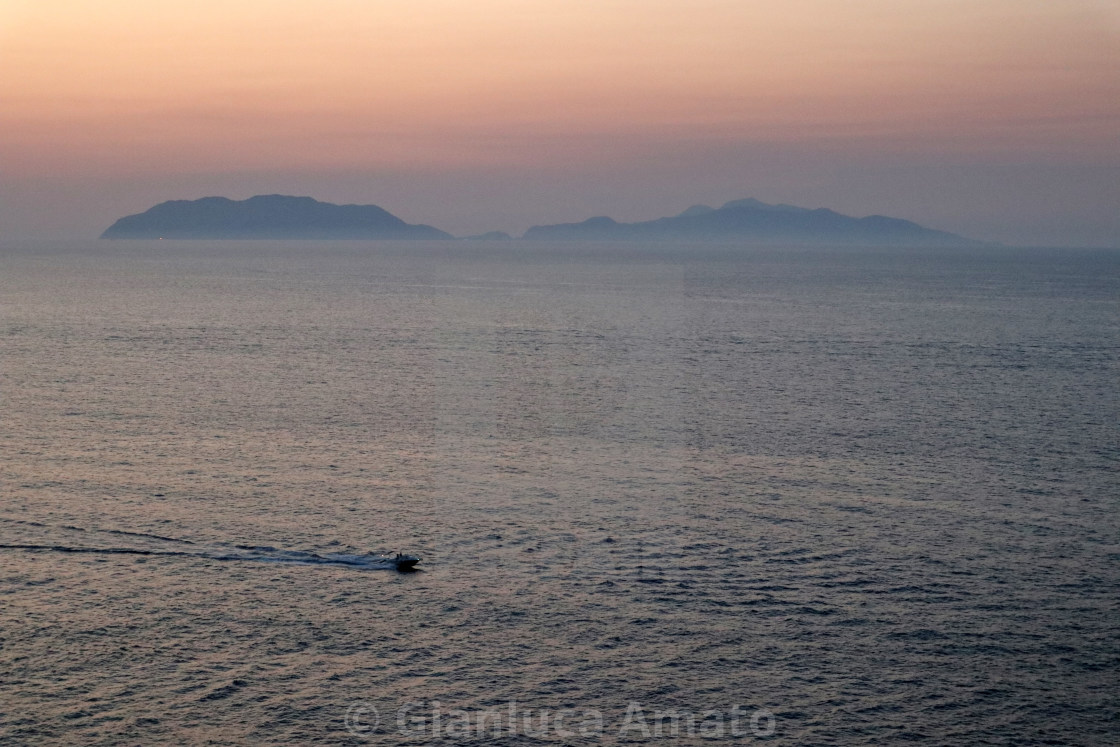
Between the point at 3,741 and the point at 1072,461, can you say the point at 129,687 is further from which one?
the point at 1072,461

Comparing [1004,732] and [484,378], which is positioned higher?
[484,378]

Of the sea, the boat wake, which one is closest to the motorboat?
the boat wake

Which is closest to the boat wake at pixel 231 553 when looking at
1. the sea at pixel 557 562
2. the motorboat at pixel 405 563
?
the motorboat at pixel 405 563

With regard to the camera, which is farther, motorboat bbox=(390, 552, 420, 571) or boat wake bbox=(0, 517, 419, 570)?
boat wake bbox=(0, 517, 419, 570)

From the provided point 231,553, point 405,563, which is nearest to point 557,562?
point 405,563

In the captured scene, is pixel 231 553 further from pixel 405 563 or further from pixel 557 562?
pixel 557 562

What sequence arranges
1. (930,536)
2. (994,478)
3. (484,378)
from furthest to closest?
(484,378) → (994,478) → (930,536)

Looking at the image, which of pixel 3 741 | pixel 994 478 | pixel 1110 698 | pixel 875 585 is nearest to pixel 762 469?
pixel 994 478

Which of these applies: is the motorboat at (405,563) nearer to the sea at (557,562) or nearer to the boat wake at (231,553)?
the boat wake at (231,553)

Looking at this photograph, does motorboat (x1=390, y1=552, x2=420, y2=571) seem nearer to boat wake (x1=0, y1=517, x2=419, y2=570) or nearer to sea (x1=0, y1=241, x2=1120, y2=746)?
boat wake (x1=0, y1=517, x2=419, y2=570)
